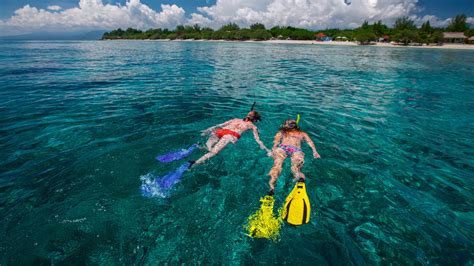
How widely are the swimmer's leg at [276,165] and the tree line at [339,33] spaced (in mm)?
98392

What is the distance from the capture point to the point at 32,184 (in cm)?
512

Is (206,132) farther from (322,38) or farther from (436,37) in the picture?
(322,38)

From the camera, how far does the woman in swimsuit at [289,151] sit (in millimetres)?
5669

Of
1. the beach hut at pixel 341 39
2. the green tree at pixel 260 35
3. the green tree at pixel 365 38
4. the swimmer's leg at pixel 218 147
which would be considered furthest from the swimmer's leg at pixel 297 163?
the green tree at pixel 260 35

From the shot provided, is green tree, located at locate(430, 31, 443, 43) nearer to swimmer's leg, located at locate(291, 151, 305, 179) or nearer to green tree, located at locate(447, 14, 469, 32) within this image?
green tree, located at locate(447, 14, 469, 32)

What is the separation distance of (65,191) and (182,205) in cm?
265

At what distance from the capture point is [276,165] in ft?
19.3

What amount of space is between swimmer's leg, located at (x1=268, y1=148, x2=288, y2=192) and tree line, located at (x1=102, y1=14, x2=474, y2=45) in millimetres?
98392

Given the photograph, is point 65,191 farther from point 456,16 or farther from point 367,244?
point 456,16

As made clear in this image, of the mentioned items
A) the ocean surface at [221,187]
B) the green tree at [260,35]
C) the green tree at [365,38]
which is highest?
the green tree at [260,35]

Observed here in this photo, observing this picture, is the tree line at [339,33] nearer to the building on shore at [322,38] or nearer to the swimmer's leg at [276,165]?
the building on shore at [322,38]

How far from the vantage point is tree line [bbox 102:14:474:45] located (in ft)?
265

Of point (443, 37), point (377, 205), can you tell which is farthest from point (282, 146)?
point (443, 37)

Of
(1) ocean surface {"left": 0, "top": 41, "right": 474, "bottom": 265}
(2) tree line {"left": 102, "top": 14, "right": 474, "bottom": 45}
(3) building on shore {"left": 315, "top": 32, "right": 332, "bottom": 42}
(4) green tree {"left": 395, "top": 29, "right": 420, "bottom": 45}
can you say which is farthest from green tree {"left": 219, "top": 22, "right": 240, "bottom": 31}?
(1) ocean surface {"left": 0, "top": 41, "right": 474, "bottom": 265}
